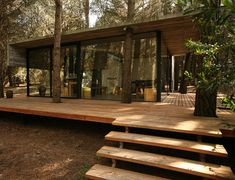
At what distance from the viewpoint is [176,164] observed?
277 cm

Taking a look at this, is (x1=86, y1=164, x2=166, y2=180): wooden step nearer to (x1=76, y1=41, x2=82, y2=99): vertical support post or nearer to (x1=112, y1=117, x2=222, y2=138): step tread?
(x1=112, y1=117, x2=222, y2=138): step tread

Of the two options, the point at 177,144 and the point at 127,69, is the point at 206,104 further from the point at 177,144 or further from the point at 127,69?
the point at 127,69

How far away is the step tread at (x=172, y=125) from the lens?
3.10 meters

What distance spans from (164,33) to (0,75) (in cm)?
666

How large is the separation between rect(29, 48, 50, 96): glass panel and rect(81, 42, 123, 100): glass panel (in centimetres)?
186

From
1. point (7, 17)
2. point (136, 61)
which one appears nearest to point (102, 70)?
point (136, 61)

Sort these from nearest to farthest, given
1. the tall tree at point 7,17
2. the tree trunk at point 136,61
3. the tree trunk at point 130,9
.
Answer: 1. the tree trunk at point 136,61
2. the tall tree at point 7,17
3. the tree trunk at point 130,9

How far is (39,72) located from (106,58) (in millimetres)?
3404

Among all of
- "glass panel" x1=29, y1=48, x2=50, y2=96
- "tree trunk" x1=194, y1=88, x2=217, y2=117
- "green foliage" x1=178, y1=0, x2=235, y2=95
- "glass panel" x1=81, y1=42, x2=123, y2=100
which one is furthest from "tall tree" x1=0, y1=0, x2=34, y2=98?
"green foliage" x1=178, y1=0, x2=235, y2=95

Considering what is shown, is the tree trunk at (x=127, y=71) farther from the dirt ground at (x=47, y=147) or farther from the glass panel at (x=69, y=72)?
the glass panel at (x=69, y=72)

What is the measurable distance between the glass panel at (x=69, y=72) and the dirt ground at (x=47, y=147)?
1.90 meters

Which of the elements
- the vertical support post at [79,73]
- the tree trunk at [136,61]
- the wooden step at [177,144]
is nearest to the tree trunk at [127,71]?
the tree trunk at [136,61]

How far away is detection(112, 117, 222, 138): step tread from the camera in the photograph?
10.2ft

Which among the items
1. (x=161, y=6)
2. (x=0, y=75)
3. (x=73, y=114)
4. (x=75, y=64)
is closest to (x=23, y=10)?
(x=0, y=75)
